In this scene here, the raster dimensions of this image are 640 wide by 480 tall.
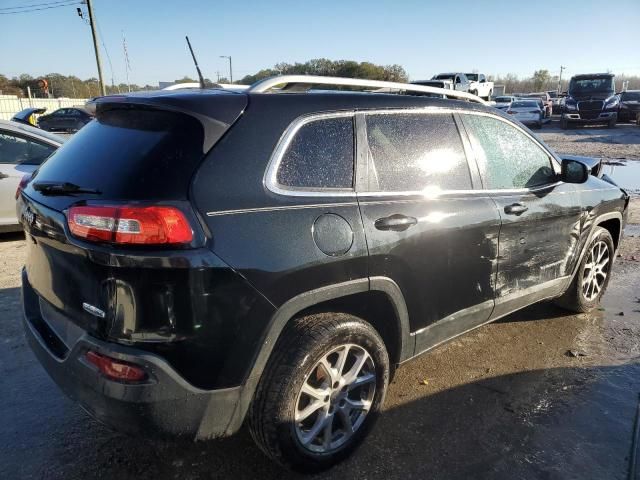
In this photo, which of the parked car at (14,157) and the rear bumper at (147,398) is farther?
the parked car at (14,157)

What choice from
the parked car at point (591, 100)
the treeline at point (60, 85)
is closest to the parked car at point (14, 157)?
the parked car at point (591, 100)

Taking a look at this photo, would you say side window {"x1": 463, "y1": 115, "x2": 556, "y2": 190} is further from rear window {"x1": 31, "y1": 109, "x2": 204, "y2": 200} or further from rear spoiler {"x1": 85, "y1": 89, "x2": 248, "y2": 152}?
rear window {"x1": 31, "y1": 109, "x2": 204, "y2": 200}

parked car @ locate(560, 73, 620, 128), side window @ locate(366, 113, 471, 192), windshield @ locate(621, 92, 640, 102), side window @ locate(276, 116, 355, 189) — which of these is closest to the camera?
side window @ locate(276, 116, 355, 189)

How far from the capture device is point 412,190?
277cm

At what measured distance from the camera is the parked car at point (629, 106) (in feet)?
84.9

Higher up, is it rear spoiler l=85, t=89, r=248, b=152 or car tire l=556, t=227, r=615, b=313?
rear spoiler l=85, t=89, r=248, b=152

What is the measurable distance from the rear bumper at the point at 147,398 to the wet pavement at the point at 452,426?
0.26 meters

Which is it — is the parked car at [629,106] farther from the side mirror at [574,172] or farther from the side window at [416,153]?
the side window at [416,153]

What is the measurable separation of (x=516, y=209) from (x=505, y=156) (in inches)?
16.0

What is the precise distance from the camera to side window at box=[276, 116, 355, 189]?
2.34 m

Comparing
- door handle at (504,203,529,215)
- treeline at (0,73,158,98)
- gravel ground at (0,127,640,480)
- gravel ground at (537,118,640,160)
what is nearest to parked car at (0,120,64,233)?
gravel ground at (0,127,640,480)

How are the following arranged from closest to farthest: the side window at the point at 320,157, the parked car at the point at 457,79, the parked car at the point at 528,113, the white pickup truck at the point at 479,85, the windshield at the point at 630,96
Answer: the side window at the point at 320,157 < the parked car at the point at 528,113 < the windshield at the point at 630,96 < the parked car at the point at 457,79 < the white pickup truck at the point at 479,85

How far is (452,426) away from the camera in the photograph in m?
2.91

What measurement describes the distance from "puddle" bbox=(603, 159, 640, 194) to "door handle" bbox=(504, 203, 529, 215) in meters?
8.46
